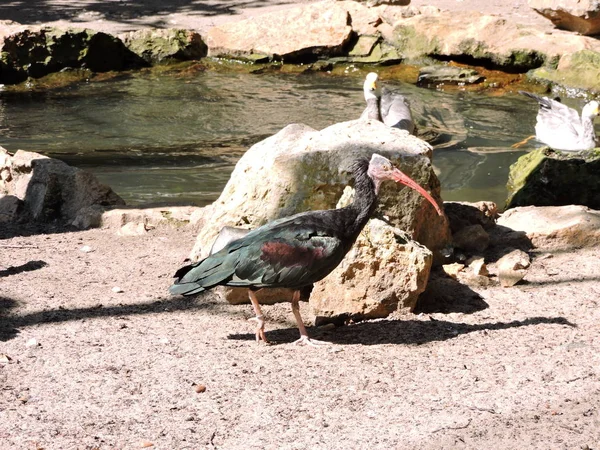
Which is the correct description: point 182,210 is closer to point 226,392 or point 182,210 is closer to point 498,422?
point 226,392

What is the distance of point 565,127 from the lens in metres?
10.5

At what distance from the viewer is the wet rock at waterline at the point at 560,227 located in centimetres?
620

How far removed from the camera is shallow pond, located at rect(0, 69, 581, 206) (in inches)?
370

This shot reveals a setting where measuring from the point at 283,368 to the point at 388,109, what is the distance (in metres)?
6.88

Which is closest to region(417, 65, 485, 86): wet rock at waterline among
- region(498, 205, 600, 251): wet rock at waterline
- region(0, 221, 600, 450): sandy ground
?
region(498, 205, 600, 251): wet rock at waterline

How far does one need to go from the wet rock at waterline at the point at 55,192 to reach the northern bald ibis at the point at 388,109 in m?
3.83

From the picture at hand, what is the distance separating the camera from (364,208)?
4.78 m

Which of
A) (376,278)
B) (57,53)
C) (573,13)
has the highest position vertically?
(573,13)

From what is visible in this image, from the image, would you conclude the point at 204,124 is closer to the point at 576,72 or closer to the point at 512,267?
the point at 576,72

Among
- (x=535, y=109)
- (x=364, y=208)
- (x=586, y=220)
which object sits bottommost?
(x=535, y=109)

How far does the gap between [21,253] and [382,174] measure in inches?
112

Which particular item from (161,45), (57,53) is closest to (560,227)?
(161,45)

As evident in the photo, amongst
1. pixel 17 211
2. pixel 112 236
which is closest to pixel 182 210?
pixel 112 236

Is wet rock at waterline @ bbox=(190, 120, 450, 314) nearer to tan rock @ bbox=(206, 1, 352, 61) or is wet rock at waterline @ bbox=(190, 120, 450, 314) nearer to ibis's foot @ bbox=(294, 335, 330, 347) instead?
ibis's foot @ bbox=(294, 335, 330, 347)
